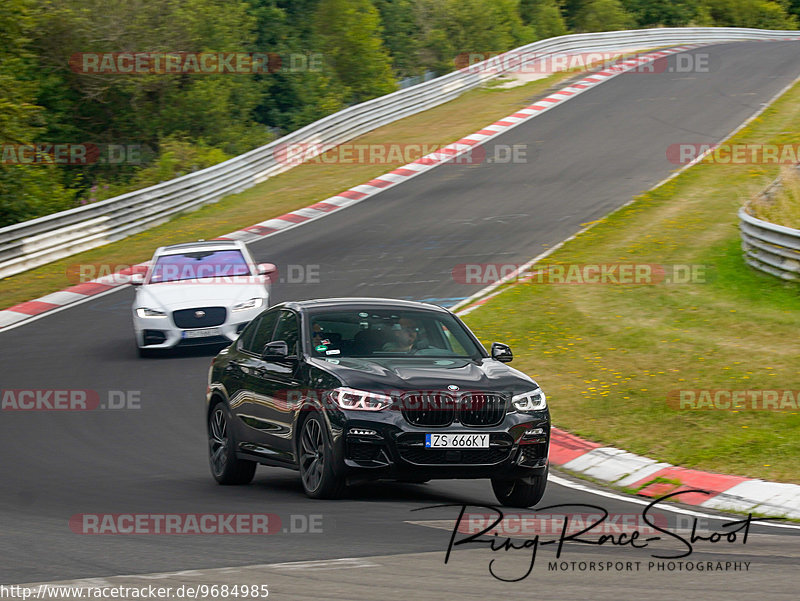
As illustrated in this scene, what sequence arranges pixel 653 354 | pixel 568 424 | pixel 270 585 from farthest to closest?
1. pixel 653 354
2. pixel 568 424
3. pixel 270 585

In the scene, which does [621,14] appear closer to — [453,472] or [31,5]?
[31,5]

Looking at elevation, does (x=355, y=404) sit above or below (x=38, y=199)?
above

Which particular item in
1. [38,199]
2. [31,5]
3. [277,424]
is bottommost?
[38,199]


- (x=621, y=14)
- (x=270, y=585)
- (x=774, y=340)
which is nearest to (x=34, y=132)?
(x=774, y=340)

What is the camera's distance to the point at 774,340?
1590 centimetres

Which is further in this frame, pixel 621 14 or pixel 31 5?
pixel 621 14

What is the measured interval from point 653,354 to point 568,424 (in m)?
3.09
